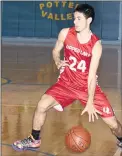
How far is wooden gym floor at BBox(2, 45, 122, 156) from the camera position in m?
5.59

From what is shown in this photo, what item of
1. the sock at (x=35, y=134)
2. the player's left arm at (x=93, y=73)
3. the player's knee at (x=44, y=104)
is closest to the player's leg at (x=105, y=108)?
the player's left arm at (x=93, y=73)

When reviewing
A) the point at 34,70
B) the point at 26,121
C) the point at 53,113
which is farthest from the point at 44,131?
the point at 34,70

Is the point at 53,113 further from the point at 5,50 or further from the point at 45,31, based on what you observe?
the point at 45,31

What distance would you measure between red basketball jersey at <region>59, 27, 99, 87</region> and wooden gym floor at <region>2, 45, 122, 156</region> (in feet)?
2.62

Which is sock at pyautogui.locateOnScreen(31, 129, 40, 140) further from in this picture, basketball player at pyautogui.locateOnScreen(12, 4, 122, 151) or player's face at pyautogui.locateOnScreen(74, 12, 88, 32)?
player's face at pyautogui.locateOnScreen(74, 12, 88, 32)

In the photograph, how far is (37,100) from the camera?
8352 millimetres

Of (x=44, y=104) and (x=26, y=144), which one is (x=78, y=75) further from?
(x=26, y=144)

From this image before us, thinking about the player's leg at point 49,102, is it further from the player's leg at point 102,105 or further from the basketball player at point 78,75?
the player's leg at point 102,105

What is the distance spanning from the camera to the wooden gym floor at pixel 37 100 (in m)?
5.59

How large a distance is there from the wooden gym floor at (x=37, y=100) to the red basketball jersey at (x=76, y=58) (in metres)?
0.80

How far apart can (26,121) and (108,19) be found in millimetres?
12222

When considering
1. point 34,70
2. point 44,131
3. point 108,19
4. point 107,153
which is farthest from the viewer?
point 108,19

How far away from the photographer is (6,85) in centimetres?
984

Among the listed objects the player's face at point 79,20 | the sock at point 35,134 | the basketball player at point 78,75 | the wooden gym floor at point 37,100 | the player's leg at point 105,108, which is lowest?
the wooden gym floor at point 37,100
